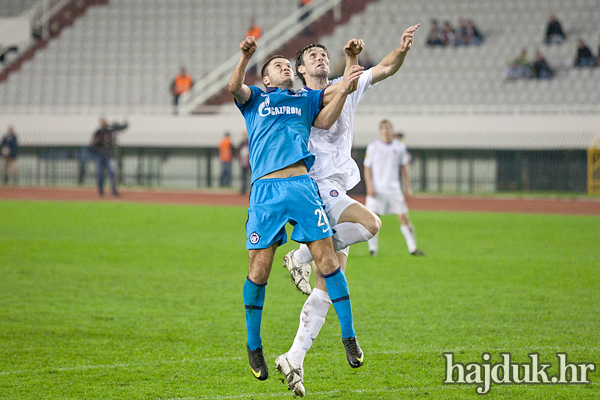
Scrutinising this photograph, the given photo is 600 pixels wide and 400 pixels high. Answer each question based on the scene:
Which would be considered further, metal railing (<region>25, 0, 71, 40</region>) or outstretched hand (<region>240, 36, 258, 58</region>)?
metal railing (<region>25, 0, 71, 40</region>)

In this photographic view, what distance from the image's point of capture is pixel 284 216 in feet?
15.4

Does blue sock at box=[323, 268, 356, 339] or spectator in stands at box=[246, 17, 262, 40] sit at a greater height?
spectator in stands at box=[246, 17, 262, 40]

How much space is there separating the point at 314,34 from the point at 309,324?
26.7 meters

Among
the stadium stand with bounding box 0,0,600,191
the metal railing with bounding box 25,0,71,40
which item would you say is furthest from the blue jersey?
the metal railing with bounding box 25,0,71,40

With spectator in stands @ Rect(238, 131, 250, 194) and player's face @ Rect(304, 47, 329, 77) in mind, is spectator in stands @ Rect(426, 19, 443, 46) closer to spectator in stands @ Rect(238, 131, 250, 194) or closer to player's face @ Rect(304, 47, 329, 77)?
spectator in stands @ Rect(238, 131, 250, 194)

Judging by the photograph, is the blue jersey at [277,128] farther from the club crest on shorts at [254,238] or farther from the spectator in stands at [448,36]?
the spectator in stands at [448,36]

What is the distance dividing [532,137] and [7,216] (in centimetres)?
1698

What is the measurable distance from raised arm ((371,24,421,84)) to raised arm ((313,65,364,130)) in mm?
377

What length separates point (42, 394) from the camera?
4.67 metres

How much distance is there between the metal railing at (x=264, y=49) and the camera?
95.1ft

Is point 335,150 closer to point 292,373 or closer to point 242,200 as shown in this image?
point 292,373

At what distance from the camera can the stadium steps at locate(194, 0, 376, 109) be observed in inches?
1155

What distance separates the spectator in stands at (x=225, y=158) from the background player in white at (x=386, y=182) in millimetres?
14009

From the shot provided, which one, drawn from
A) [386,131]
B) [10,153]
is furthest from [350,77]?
[10,153]
